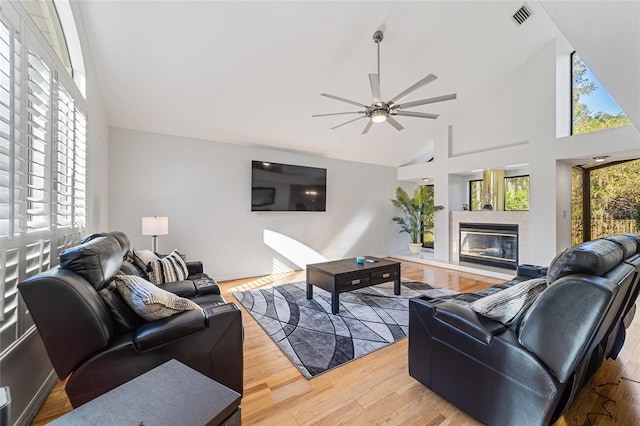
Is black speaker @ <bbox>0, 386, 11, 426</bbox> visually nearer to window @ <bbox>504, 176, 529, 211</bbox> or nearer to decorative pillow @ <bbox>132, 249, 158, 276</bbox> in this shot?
decorative pillow @ <bbox>132, 249, 158, 276</bbox>

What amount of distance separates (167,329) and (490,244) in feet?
19.4

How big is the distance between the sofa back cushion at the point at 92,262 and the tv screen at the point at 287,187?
321cm

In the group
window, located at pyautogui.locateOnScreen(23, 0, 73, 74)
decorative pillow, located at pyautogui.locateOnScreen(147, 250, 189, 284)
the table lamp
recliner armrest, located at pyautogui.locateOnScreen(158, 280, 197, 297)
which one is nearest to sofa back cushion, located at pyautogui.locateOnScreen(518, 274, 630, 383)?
recliner armrest, located at pyautogui.locateOnScreen(158, 280, 197, 297)

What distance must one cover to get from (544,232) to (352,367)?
4.37m

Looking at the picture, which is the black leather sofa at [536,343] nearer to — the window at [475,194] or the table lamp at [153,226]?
the table lamp at [153,226]

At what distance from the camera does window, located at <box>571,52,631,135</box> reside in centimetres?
410

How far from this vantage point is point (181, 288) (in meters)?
2.39

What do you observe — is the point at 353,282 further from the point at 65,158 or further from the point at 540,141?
the point at 540,141

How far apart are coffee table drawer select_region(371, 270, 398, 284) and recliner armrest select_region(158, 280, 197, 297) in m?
2.13

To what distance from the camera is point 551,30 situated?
4.14 meters

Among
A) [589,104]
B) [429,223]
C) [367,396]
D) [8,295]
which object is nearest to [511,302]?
[367,396]

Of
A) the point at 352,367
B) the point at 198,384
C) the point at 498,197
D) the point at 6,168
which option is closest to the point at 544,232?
the point at 498,197

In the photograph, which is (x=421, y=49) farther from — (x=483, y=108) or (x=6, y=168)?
(x=6, y=168)

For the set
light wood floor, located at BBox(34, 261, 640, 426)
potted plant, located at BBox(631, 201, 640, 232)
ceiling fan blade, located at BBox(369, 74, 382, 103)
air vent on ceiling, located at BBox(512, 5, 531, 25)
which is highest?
air vent on ceiling, located at BBox(512, 5, 531, 25)
